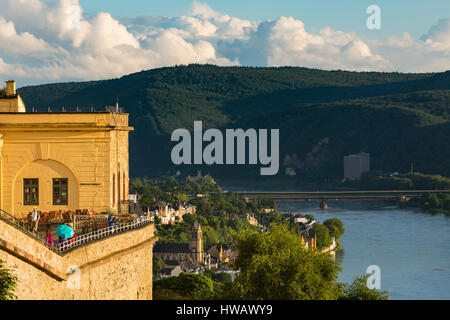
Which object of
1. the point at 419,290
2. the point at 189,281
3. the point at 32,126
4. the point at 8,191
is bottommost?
the point at 419,290

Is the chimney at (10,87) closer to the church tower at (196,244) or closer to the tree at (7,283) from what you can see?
the tree at (7,283)

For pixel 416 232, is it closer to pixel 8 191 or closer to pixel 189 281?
pixel 189 281

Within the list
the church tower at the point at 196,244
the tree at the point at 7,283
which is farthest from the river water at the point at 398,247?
the tree at the point at 7,283

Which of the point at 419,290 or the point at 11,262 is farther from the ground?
the point at 11,262

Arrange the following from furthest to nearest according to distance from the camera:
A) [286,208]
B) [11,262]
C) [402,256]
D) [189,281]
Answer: [286,208] < [402,256] < [189,281] < [11,262]

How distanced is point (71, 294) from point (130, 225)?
373cm

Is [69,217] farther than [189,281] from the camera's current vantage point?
No

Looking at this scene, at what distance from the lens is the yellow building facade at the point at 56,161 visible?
20.1 m

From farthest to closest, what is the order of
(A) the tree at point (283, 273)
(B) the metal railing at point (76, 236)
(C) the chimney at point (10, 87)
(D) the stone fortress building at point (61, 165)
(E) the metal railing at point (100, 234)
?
1. (A) the tree at point (283, 273)
2. (C) the chimney at point (10, 87)
3. (D) the stone fortress building at point (61, 165)
4. (E) the metal railing at point (100, 234)
5. (B) the metal railing at point (76, 236)

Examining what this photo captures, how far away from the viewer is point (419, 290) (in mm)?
64625

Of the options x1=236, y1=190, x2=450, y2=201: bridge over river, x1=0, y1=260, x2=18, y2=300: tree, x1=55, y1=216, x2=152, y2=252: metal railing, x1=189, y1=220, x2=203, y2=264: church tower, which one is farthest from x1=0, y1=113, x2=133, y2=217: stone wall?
x1=236, y1=190, x2=450, y2=201: bridge over river

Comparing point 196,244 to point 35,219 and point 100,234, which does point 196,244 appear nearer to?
point 35,219
